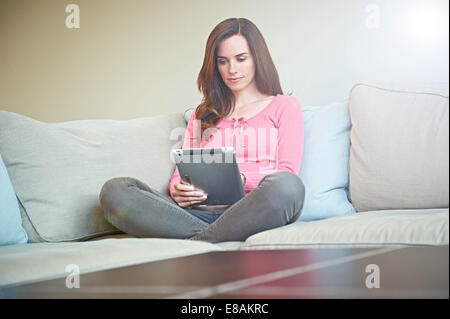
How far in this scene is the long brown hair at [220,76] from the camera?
1387 mm

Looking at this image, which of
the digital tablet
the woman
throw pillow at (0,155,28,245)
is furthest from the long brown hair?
throw pillow at (0,155,28,245)

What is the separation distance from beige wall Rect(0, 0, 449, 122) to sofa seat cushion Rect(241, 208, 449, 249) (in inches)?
14.3

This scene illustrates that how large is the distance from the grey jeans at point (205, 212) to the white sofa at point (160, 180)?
0.04 meters

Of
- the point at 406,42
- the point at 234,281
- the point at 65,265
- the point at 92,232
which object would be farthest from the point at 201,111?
the point at 234,281

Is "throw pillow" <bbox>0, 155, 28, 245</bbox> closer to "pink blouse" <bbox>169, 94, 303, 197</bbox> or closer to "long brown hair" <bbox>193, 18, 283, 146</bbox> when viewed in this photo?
"pink blouse" <bbox>169, 94, 303, 197</bbox>

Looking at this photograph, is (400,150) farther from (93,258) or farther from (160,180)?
(160,180)

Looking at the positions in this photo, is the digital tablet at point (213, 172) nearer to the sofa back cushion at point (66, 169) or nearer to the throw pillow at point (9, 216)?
the sofa back cushion at point (66, 169)

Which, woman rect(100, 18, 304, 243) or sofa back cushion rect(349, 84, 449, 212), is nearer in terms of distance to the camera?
sofa back cushion rect(349, 84, 449, 212)

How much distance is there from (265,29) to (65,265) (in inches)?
40.1

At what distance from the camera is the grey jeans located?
1.04 m

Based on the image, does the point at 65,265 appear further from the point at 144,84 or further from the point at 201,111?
the point at 144,84

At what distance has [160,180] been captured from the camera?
1412mm

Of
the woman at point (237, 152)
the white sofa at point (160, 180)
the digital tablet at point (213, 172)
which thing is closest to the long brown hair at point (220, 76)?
the woman at point (237, 152)

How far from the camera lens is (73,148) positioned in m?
1.29
